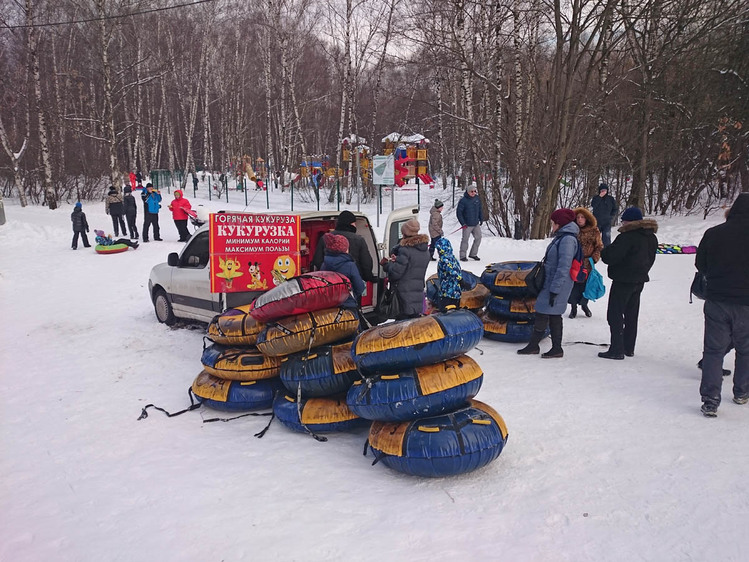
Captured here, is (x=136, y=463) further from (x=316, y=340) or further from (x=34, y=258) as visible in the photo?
(x=34, y=258)

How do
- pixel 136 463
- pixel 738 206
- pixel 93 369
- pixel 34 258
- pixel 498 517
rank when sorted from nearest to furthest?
pixel 498 517 → pixel 136 463 → pixel 738 206 → pixel 93 369 → pixel 34 258

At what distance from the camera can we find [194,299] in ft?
24.7

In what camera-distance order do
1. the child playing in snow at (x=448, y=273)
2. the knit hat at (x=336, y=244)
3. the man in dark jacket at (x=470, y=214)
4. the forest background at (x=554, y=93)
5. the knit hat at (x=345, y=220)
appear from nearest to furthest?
the knit hat at (x=336, y=244) < the knit hat at (x=345, y=220) < the child playing in snow at (x=448, y=273) < the man in dark jacket at (x=470, y=214) < the forest background at (x=554, y=93)

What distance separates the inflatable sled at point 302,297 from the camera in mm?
4656

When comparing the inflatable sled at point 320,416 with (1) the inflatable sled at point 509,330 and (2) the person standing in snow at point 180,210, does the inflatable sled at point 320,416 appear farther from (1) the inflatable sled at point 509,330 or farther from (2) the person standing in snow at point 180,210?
(2) the person standing in snow at point 180,210

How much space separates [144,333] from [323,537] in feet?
18.7

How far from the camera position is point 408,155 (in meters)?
31.0

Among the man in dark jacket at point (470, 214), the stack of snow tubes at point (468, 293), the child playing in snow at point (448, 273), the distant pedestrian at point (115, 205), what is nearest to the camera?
the child playing in snow at point (448, 273)

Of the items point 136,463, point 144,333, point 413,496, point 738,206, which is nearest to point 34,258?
point 144,333

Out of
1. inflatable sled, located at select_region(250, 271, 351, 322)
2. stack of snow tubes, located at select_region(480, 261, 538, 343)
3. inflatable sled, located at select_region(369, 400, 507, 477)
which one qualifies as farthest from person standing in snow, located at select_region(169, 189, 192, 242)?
inflatable sled, located at select_region(369, 400, 507, 477)

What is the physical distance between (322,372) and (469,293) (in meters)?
3.69

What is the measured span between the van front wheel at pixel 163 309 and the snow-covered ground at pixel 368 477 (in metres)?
1.40

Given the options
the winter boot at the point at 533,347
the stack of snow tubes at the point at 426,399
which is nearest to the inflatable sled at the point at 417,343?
the stack of snow tubes at the point at 426,399

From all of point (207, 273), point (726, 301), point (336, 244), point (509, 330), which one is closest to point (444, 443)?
point (336, 244)
